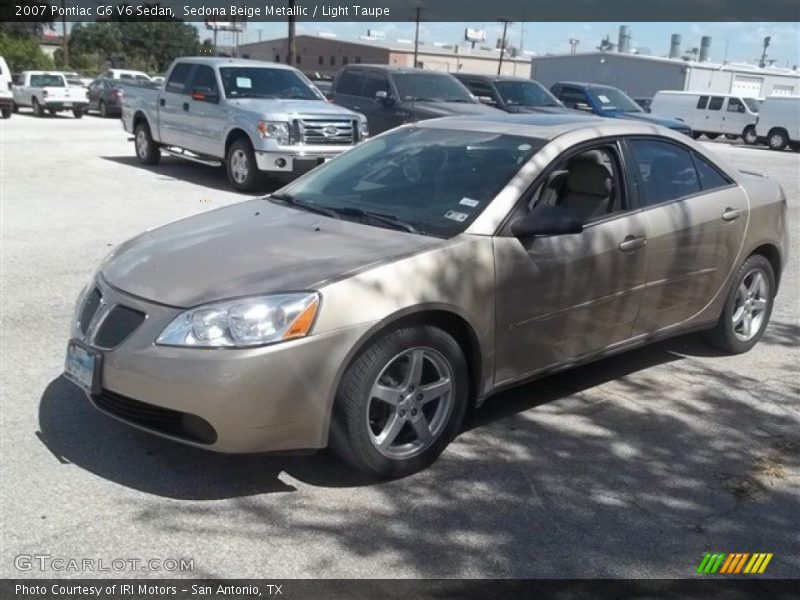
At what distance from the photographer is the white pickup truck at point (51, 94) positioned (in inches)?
1211

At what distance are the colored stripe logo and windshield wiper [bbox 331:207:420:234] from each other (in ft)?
6.43

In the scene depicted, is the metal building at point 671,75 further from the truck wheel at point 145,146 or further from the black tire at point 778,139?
the truck wheel at point 145,146

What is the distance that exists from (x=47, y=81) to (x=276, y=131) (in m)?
22.7

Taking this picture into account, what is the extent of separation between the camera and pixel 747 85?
55.9 meters

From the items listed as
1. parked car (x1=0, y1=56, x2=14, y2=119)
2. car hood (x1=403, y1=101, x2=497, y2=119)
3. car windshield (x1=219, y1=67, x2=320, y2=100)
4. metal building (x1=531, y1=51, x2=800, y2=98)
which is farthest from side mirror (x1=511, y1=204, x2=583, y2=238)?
metal building (x1=531, y1=51, x2=800, y2=98)

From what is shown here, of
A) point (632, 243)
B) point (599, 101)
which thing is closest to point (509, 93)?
point (599, 101)

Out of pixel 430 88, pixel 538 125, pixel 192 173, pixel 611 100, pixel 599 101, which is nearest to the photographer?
pixel 538 125

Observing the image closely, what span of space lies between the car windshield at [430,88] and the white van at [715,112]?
74.5 feet

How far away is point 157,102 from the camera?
1484 centimetres

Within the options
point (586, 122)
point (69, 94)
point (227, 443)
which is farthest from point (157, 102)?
point (69, 94)

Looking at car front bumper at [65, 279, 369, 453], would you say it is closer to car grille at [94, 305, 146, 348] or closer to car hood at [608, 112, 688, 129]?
car grille at [94, 305, 146, 348]

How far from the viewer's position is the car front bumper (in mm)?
3479

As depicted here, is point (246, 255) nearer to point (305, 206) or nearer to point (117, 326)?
point (117, 326)

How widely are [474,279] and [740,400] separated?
6.79 ft
